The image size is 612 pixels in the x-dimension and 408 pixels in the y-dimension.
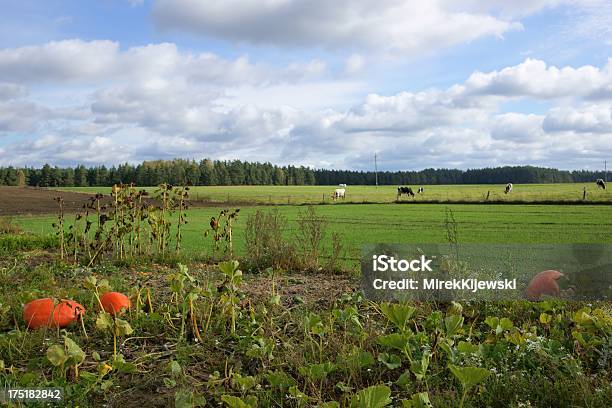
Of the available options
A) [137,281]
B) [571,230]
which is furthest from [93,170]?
[137,281]

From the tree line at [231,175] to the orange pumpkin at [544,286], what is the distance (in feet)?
196

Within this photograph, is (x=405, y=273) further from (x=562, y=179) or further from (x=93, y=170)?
(x=562, y=179)

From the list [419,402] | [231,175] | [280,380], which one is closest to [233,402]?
[280,380]

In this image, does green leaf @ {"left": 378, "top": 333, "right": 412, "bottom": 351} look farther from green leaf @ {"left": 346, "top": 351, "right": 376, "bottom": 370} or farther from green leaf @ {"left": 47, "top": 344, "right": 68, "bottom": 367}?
green leaf @ {"left": 47, "top": 344, "right": 68, "bottom": 367}

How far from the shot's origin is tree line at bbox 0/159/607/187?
264ft

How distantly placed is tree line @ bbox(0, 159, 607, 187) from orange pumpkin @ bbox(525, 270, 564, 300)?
2348 inches

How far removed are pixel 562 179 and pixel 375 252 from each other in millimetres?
113795

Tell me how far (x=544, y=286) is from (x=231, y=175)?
280ft

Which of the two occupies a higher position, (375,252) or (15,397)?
(375,252)

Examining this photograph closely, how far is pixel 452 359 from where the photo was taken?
317 cm

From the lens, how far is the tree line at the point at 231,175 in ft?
264

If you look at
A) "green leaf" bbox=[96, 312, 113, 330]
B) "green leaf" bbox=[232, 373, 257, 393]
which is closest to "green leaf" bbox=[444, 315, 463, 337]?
"green leaf" bbox=[232, 373, 257, 393]

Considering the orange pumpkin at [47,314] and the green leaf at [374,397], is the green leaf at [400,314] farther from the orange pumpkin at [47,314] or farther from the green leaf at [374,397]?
the orange pumpkin at [47,314]

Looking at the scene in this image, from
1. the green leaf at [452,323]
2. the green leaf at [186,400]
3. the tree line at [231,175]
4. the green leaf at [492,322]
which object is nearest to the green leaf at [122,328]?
the green leaf at [186,400]
